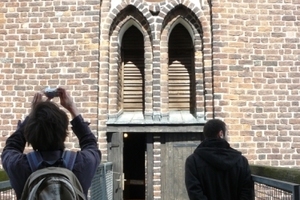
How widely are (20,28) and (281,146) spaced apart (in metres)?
4.91

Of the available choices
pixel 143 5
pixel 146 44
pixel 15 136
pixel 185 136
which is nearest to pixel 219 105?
pixel 185 136

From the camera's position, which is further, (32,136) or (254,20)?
(254,20)

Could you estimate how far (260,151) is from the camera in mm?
6738

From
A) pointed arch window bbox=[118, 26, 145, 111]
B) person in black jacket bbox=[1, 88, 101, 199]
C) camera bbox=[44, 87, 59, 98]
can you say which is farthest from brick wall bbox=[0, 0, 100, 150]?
person in black jacket bbox=[1, 88, 101, 199]

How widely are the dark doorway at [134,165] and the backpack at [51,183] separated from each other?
6725 mm

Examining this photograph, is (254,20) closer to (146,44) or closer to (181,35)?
(181,35)

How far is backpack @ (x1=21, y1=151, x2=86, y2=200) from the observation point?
1816 millimetres

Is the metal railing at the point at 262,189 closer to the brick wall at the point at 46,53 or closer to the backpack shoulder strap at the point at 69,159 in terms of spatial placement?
the backpack shoulder strap at the point at 69,159

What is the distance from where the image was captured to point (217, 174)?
3.20 meters

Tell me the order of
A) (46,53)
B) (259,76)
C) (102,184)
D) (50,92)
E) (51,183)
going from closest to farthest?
1. (51,183)
2. (50,92)
3. (102,184)
4. (259,76)
5. (46,53)

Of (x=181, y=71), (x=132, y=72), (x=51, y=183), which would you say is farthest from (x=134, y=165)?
(x=51, y=183)

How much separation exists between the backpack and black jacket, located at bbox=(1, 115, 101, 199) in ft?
0.15

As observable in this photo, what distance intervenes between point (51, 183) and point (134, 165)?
7271 millimetres

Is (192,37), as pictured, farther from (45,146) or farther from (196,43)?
(45,146)
